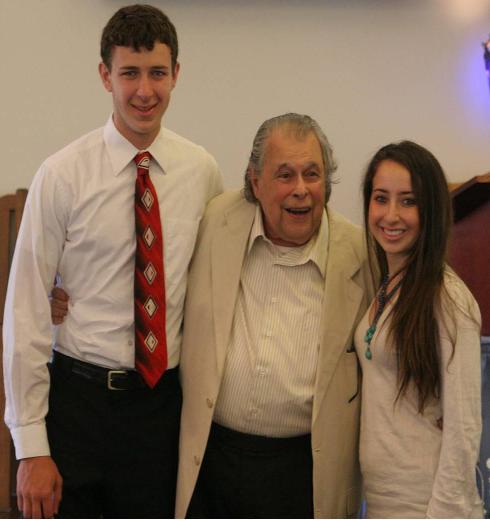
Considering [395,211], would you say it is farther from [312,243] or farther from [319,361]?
[319,361]

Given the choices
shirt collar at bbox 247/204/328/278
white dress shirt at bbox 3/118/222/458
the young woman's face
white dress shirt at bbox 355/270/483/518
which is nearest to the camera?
white dress shirt at bbox 355/270/483/518

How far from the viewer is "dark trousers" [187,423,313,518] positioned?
194 centimetres

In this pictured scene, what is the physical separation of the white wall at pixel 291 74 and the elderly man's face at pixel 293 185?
1254 mm

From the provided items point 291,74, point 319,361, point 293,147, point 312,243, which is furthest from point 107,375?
point 291,74

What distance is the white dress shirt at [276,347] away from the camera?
192 centimetres

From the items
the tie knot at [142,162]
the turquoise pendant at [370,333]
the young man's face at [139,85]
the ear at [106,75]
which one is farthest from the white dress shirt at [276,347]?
the ear at [106,75]

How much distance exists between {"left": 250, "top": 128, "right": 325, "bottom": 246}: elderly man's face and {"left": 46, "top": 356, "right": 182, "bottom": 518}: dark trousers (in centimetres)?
51

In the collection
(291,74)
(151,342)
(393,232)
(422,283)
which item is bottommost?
(151,342)

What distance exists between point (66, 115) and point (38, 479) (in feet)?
6.10

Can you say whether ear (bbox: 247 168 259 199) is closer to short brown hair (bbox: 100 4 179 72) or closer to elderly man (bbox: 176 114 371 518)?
elderly man (bbox: 176 114 371 518)

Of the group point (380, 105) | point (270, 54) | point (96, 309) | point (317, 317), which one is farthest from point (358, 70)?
point (96, 309)

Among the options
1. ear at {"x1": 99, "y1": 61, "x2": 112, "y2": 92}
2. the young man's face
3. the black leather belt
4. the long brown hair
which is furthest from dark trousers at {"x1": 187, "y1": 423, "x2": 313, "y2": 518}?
ear at {"x1": 99, "y1": 61, "x2": 112, "y2": 92}

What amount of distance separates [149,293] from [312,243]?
18.0 inches

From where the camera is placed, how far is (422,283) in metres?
1.72
